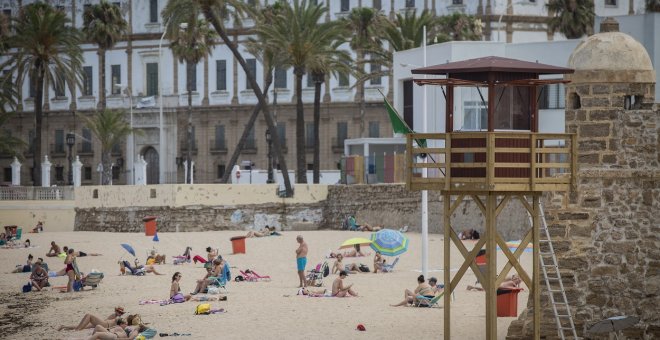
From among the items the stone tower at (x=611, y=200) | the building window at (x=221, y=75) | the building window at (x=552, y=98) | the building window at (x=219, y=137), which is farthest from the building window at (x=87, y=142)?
the stone tower at (x=611, y=200)

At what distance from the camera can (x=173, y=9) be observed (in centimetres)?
6181

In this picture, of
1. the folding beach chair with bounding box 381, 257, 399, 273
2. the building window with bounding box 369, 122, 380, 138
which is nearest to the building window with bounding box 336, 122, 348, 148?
the building window with bounding box 369, 122, 380, 138

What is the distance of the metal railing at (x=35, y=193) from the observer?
208ft

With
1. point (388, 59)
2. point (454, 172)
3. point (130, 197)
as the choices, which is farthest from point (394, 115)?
point (388, 59)

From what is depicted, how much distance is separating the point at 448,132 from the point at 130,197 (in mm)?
39368

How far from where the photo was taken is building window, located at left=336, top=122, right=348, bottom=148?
83.2 metres

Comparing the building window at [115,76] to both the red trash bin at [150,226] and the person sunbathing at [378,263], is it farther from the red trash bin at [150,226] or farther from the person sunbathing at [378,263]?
the person sunbathing at [378,263]

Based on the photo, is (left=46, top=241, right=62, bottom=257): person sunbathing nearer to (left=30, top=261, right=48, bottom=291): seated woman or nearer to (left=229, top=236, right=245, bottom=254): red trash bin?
(left=229, top=236, right=245, bottom=254): red trash bin

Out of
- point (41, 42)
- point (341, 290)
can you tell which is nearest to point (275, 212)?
point (41, 42)

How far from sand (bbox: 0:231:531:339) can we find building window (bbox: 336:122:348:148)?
3311 centimetres

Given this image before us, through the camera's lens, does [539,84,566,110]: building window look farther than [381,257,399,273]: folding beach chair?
Yes

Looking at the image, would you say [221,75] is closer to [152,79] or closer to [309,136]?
[152,79]

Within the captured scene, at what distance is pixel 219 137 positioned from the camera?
285ft

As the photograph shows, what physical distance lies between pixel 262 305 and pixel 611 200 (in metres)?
11.4
